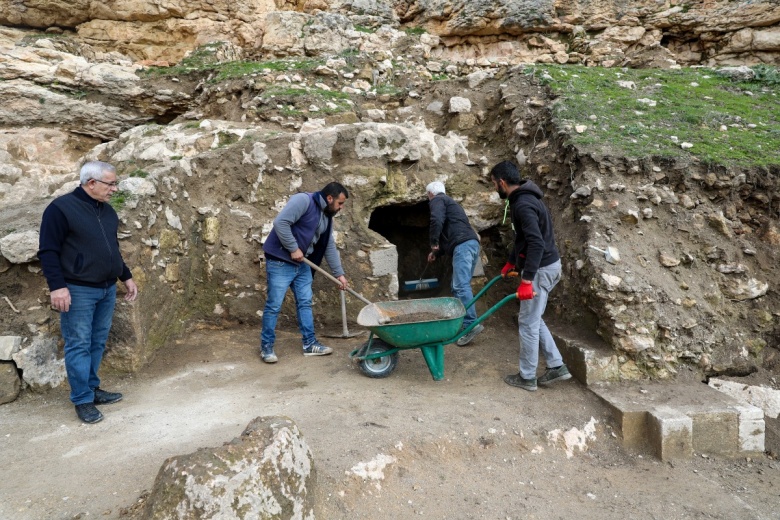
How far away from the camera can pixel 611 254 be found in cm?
416

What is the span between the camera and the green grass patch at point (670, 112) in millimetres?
4977

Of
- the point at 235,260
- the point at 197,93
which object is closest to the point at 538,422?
the point at 235,260

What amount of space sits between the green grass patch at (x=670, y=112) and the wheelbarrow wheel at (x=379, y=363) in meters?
2.94

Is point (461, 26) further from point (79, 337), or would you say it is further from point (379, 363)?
point (79, 337)

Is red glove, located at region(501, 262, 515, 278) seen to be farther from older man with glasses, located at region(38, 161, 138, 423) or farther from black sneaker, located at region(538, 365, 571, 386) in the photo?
older man with glasses, located at region(38, 161, 138, 423)

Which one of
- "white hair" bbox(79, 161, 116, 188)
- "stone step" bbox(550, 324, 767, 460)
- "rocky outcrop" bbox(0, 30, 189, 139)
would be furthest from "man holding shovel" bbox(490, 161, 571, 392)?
"rocky outcrop" bbox(0, 30, 189, 139)

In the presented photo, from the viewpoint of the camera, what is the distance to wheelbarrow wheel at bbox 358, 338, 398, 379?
156 inches

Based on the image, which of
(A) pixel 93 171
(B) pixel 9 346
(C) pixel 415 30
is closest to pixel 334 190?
(A) pixel 93 171

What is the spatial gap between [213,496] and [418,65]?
302 inches

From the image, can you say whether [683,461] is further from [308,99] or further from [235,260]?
[308,99]

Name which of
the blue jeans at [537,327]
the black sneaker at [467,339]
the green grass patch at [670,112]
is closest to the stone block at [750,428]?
the blue jeans at [537,327]

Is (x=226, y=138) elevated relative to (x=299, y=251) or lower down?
elevated

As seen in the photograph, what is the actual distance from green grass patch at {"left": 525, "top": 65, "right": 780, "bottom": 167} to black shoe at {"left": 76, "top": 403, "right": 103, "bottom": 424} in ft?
15.9

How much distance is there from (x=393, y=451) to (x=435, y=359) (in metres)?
1.13
